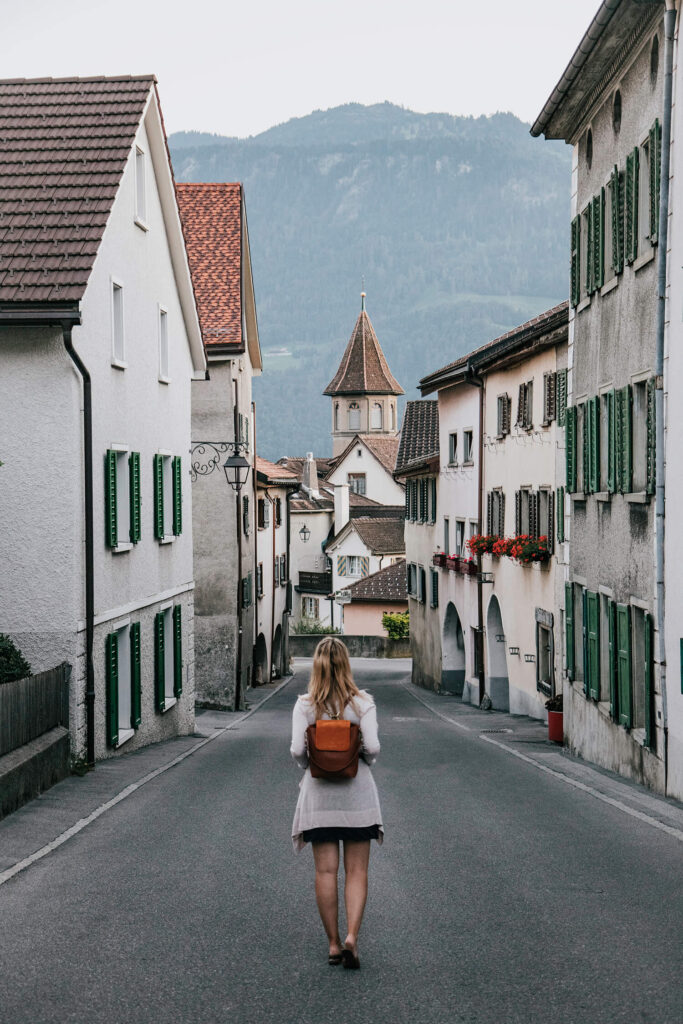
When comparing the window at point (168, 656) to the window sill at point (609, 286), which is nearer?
the window sill at point (609, 286)

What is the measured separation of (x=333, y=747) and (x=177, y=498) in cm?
1715

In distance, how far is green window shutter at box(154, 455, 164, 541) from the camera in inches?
843

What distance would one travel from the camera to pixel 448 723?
100 ft

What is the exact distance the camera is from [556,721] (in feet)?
75.7

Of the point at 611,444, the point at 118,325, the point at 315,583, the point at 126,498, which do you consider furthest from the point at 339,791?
the point at 315,583

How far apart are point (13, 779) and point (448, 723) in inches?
748

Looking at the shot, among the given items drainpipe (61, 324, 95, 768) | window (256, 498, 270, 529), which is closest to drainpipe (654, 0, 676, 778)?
drainpipe (61, 324, 95, 768)

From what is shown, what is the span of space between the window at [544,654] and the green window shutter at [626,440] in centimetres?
1136

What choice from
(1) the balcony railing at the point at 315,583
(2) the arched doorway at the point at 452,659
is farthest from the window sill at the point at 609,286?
(1) the balcony railing at the point at 315,583

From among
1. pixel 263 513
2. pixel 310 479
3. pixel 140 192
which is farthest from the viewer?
pixel 310 479

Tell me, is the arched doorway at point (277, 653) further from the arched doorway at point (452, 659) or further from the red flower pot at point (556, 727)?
the red flower pot at point (556, 727)

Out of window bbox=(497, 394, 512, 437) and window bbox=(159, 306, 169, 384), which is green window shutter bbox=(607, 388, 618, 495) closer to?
window bbox=(159, 306, 169, 384)

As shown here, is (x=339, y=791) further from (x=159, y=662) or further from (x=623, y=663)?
(x=159, y=662)

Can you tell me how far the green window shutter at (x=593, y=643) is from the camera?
59.2ft
